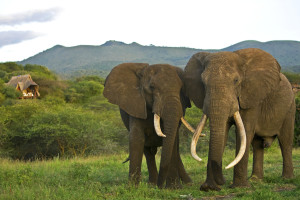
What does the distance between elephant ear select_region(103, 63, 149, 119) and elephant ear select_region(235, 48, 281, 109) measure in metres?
1.97

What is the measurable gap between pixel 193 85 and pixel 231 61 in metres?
0.94

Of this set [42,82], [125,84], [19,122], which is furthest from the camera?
[42,82]

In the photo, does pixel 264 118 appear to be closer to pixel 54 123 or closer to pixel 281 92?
pixel 281 92

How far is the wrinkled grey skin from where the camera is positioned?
26.8ft

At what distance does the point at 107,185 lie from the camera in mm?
9188

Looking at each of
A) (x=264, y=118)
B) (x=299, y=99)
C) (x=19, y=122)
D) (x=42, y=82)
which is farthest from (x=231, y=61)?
(x=42, y=82)

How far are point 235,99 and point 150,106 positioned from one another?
5.79 ft

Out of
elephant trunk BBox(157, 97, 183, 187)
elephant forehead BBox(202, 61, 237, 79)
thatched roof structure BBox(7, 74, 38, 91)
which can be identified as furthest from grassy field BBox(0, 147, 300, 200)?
thatched roof structure BBox(7, 74, 38, 91)

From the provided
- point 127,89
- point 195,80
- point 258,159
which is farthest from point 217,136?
point 258,159

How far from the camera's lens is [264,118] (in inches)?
361

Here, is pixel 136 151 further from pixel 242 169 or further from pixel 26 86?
pixel 26 86

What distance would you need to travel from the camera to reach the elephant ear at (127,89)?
8.70 metres

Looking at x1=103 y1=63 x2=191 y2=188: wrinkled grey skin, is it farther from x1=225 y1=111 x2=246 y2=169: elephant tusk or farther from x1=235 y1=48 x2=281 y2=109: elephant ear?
x1=235 y1=48 x2=281 y2=109: elephant ear

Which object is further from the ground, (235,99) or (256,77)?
(256,77)
